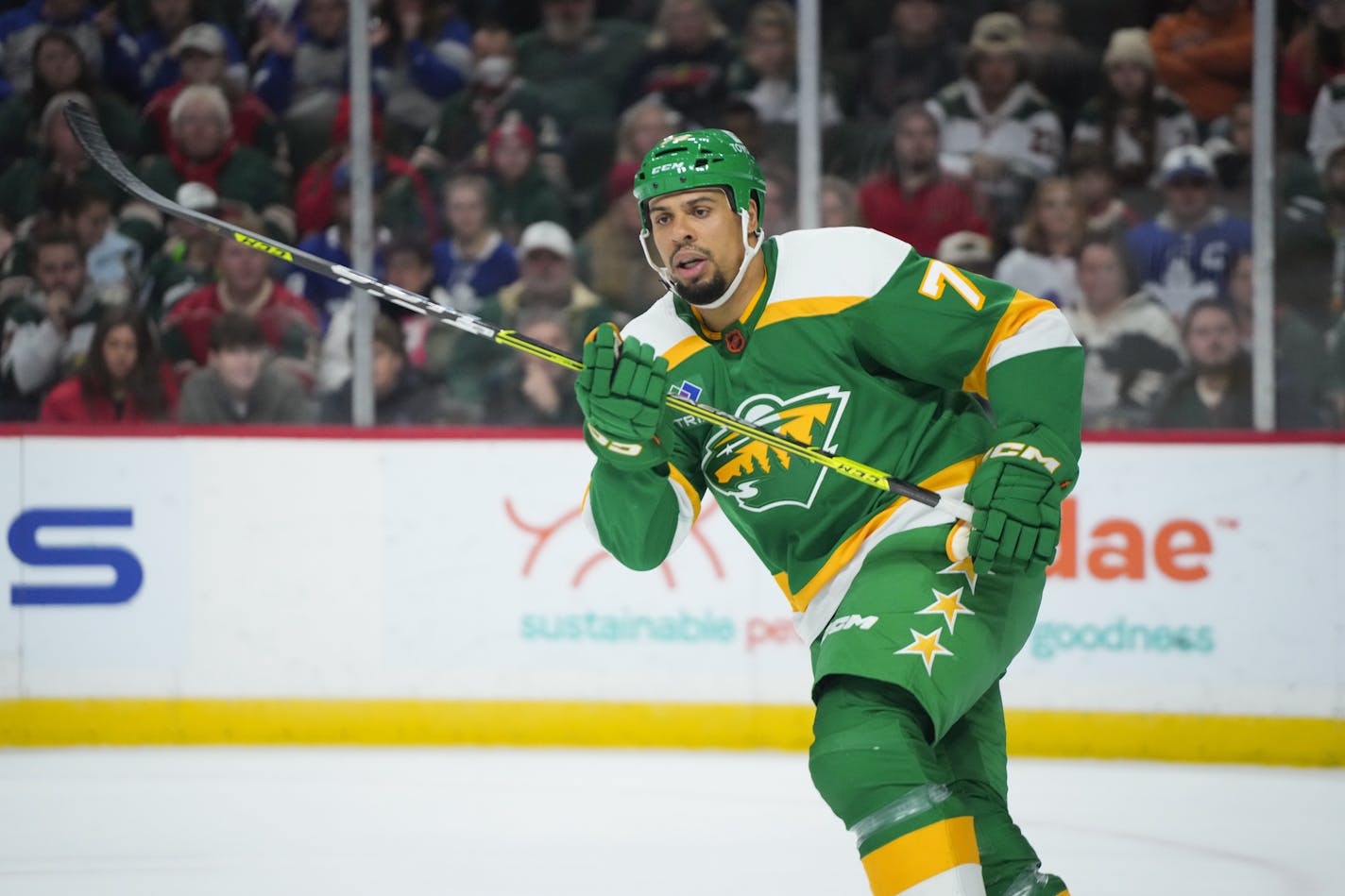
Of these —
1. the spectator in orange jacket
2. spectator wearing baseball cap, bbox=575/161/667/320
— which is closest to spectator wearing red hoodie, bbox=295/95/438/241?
spectator wearing baseball cap, bbox=575/161/667/320

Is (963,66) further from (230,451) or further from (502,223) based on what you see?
(230,451)

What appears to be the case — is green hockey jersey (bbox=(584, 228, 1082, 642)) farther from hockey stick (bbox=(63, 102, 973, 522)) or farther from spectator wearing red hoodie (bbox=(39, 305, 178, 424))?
spectator wearing red hoodie (bbox=(39, 305, 178, 424))

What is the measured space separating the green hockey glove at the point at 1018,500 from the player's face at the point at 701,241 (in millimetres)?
461

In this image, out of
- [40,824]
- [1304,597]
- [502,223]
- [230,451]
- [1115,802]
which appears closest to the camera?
[40,824]

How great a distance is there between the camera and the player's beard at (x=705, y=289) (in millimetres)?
2549

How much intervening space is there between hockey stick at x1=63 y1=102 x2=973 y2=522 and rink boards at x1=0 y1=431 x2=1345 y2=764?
89.9 inches

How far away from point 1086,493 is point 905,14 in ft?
5.63

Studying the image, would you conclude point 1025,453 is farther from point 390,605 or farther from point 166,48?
point 166,48

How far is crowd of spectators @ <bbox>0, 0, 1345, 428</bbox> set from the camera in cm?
540

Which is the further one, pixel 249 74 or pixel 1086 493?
pixel 249 74

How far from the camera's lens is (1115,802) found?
4500 millimetres

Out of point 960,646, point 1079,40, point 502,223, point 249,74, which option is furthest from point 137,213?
point 960,646

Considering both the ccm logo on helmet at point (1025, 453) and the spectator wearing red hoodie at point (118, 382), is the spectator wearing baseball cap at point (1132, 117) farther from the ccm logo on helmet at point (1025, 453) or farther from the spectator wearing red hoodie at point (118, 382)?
the ccm logo on helmet at point (1025, 453)

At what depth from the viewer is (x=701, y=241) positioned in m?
2.55
